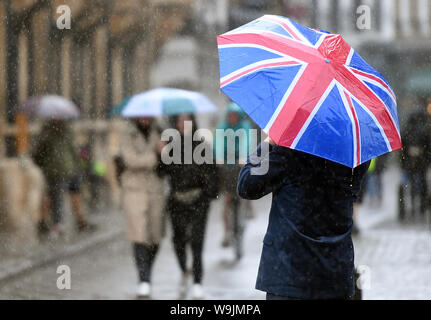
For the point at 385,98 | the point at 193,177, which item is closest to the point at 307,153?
the point at 385,98

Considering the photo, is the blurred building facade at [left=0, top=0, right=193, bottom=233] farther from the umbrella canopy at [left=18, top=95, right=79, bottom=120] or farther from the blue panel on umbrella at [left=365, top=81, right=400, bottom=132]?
the blue panel on umbrella at [left=365, top=81, right=400, bottom=132]

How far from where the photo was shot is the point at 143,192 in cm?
765

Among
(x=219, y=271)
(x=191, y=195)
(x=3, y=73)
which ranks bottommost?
(x=219, y=271)

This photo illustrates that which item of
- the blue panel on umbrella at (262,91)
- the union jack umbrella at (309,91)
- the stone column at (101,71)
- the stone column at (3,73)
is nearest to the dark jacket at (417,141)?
the stone column at (3,73)

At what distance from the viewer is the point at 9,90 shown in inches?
544

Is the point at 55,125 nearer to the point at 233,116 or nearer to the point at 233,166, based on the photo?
the point at 233,116

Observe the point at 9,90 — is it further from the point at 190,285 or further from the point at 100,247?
the point at 190,285

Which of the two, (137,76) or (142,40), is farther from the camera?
(137,76)

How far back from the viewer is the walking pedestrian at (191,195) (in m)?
7.35

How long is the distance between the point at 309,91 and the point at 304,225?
0.64m

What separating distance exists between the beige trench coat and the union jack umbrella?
334cm

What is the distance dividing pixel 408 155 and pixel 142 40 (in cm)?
992
